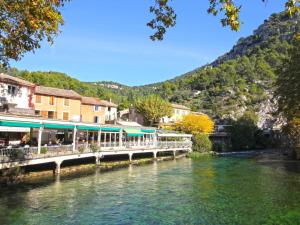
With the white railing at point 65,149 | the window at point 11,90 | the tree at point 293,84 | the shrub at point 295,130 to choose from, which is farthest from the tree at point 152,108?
the window at point 11,90

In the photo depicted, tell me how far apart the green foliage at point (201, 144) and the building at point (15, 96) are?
35748 mm

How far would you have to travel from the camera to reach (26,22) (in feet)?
39.4

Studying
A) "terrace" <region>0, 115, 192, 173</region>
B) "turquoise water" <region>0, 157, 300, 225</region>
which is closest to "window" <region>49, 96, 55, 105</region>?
"terrace" <region>0, 115, 192, 173</region>

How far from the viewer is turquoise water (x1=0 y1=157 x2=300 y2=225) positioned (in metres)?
18.3

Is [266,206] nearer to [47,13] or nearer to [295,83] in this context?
[47,13]

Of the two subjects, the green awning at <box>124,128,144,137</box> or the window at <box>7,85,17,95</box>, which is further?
the green awning at <box>124,128,144,137</box>

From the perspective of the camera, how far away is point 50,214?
61.0 ft

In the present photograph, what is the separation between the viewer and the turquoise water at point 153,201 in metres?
18.3

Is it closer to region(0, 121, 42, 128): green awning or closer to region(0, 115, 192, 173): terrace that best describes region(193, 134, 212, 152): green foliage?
region(0, 115, 192, 173): terrace

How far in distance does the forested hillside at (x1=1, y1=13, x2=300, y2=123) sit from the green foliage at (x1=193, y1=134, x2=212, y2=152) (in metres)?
42.5

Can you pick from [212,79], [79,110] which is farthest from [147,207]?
[212,79]

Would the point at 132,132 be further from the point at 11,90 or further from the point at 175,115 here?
the point at 175,115

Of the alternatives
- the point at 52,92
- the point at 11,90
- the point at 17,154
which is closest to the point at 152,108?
the point at 52,92

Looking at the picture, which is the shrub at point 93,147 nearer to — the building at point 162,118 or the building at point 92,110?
the building at point 92,110
